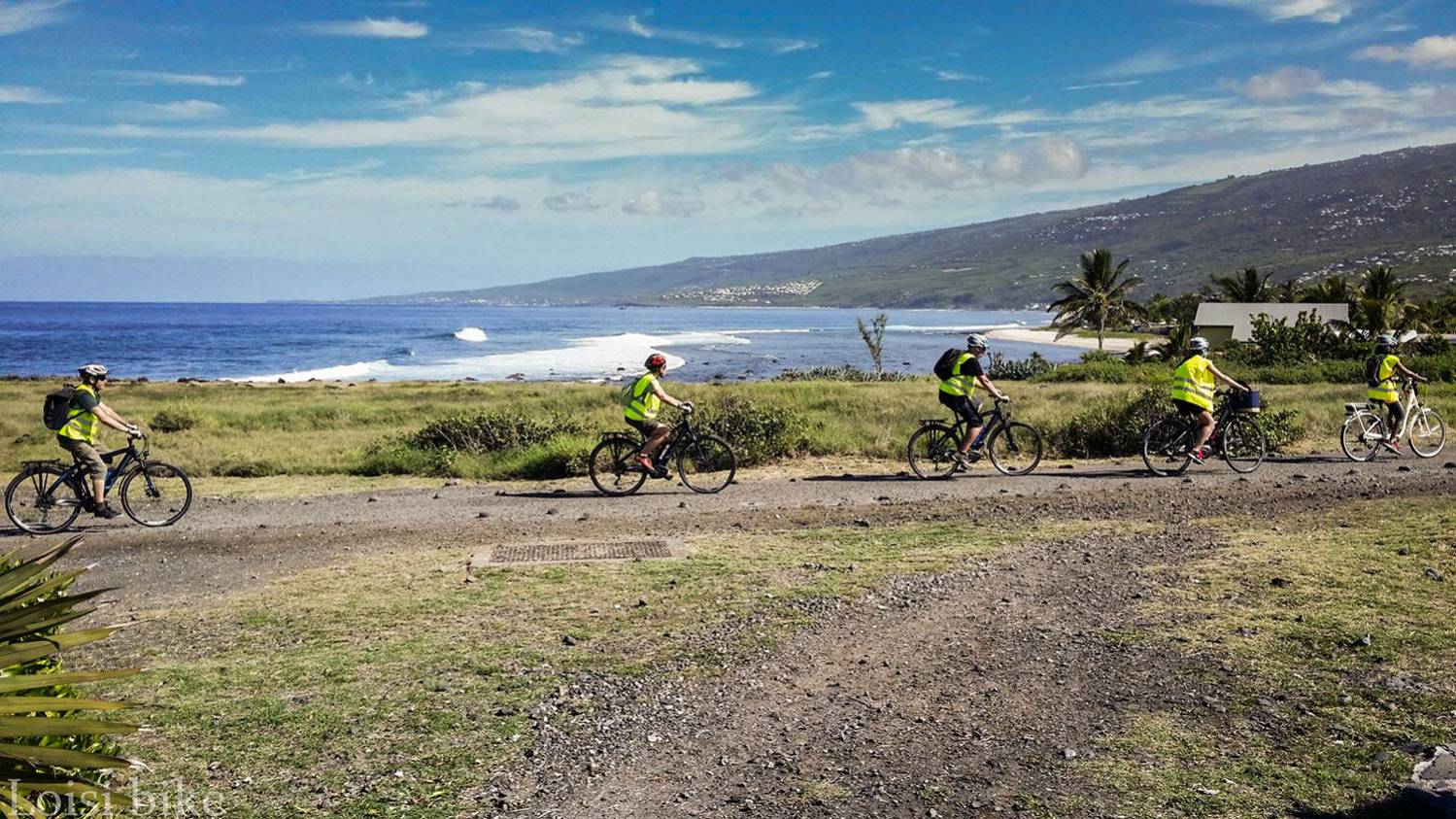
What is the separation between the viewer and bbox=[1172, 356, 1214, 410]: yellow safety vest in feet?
44.8

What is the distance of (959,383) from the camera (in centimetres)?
1381

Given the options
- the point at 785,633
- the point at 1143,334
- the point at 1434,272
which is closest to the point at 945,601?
the point at 785,633

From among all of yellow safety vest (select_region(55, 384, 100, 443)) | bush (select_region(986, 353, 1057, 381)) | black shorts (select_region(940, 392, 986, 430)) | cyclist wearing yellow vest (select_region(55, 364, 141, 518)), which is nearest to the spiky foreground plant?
cyclist wearing yellow vest (select_region(55, 364, 141, 518))

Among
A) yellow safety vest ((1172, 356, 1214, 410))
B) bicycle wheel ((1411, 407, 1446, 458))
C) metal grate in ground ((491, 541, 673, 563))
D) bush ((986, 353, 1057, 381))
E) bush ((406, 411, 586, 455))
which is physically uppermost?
yellow safety vest ((1172, 356, 1214, 410))

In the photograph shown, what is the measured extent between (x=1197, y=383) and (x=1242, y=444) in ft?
4.52

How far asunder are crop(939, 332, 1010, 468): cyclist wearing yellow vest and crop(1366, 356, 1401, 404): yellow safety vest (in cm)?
→ 580

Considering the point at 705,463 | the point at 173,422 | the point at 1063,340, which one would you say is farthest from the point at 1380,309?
the point at 1063,340

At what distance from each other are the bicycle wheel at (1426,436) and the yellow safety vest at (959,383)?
710cm

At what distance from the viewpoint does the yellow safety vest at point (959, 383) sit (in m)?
13.7

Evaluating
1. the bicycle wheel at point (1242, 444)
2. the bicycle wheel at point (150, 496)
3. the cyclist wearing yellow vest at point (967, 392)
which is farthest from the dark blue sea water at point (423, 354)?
the bicycle wheel at point (150, 496)

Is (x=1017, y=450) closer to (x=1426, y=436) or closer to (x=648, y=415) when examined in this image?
(x=648, y=415)

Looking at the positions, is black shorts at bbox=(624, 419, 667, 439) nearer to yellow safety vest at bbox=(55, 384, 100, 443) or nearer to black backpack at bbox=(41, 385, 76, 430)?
yellow safety vest at bbox=(55, 384, 100, 443)

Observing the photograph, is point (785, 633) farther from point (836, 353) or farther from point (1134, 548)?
point (836, 353)

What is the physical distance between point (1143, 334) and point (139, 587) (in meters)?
94.0
